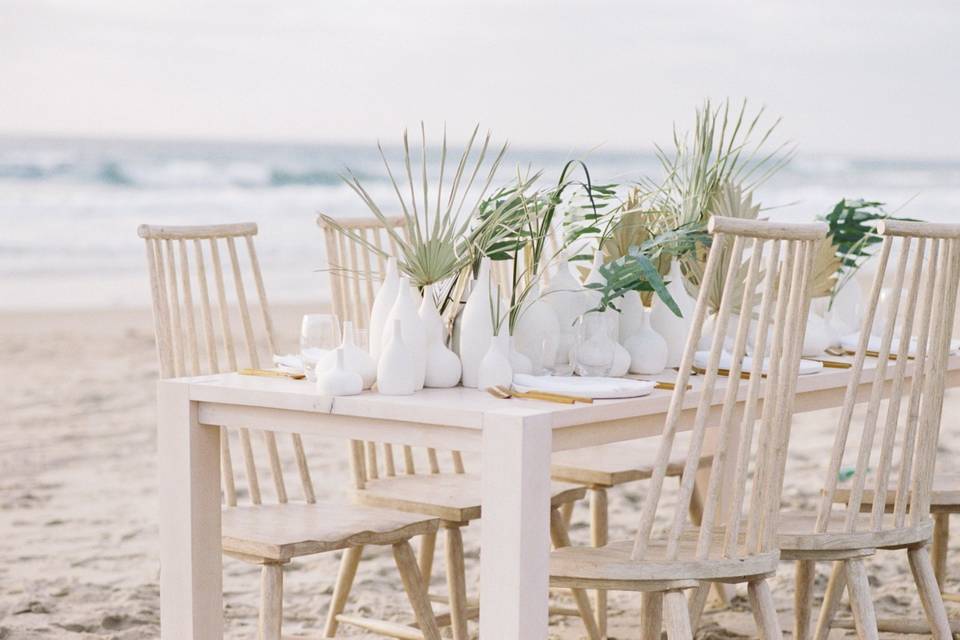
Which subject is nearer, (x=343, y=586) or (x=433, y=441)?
(x=433, y=441)

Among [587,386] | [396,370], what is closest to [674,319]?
[587,386]

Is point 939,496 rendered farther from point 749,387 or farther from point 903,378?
point 749,387

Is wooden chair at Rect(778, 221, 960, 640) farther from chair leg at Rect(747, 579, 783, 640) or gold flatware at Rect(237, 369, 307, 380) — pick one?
gold flatware at Rect(237, 369, 307, 380)

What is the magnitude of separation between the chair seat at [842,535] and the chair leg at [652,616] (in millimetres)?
242

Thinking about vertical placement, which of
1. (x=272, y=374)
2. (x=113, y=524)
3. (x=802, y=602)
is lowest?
(x=113, y=524)

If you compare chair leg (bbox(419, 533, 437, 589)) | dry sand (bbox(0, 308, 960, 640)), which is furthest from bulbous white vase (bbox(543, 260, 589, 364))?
dry sand (bbox(0, 308, 960, 640))

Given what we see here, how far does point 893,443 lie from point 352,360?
3.43 feet

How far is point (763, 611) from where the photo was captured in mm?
2332

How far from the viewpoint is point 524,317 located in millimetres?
2502

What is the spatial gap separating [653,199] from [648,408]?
2.18 feet

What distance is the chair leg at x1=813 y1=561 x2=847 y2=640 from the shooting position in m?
2.70

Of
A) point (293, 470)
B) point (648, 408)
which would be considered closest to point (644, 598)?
point (648, 408)

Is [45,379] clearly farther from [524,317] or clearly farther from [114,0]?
[114,0]

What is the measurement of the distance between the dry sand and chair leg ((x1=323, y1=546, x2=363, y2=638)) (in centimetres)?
17
